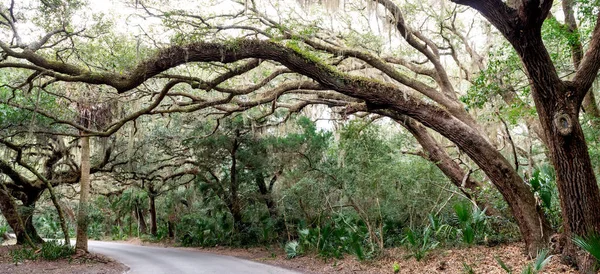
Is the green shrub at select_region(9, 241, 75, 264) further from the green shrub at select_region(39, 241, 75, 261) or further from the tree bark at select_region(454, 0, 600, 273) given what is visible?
the tree bark at select_region(454, 0, 600, 273)

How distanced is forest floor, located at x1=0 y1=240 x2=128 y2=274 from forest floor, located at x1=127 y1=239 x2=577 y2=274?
15.0ft

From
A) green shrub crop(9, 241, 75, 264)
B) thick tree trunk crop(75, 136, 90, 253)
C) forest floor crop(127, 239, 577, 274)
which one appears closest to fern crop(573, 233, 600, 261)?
forest floor crop(127, 239, 577, 274)

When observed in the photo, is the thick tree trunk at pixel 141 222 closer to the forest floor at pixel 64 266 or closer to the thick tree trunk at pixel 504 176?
the forest floor at pixel 64 266

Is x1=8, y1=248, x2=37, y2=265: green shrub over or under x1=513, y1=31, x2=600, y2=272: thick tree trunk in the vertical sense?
under

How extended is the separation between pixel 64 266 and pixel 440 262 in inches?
383

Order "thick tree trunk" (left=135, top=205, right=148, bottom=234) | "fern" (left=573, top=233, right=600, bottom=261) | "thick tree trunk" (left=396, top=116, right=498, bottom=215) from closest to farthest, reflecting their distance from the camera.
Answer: "fern" (left=573, top=233, right=600, bottom=261) → "thick tree trunk" (left=396, top=116, right=498, bottom=215) → "thick tree trunk" (left=135, top=205, right=148, bottom=234)

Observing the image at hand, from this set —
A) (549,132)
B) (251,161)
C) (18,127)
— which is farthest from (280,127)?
(549,132)

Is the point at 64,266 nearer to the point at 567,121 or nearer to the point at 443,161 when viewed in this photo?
the point at 443,161

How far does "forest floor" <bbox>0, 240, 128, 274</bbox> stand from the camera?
10664 millimetres

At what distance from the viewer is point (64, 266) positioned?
37.6 ft

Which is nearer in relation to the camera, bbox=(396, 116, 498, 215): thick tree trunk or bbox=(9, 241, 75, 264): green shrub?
bbox=(396, 116, 498, 215): thick tree trunk

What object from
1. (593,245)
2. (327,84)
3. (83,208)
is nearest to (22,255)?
(83,208)

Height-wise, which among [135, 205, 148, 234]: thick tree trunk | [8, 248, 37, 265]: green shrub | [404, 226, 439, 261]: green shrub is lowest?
[404, 226, 439, 261]: green shrub

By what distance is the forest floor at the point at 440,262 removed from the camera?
Result: 7488mm
